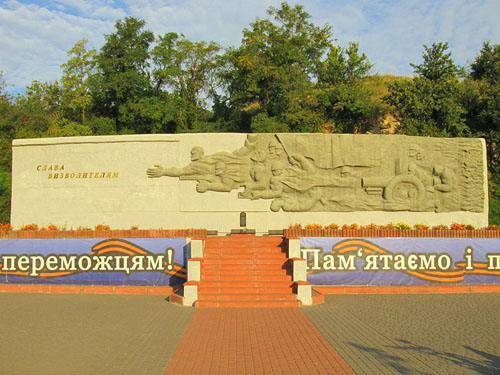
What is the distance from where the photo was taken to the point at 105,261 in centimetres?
1200

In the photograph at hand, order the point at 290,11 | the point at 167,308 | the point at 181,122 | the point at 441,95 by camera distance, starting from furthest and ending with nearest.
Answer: the point at 290,11, the point at 181,122, the point at 441,95, the point at 167,308

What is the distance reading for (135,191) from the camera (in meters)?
15.6

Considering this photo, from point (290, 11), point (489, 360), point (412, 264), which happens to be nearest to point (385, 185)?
point (412, 264)

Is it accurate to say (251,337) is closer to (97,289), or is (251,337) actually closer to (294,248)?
(294,248)

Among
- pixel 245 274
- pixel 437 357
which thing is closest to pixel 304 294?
pixel 245 274

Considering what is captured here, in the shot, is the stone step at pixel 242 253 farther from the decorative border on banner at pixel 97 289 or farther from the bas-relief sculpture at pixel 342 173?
the bas-relief sculpture at pixel 342 173

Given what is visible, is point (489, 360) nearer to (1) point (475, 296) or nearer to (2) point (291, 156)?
Result: (1) point (475, 296)

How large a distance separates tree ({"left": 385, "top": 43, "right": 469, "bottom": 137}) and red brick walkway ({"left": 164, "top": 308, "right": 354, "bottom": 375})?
56.4 feet

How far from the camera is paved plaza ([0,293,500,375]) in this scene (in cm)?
626

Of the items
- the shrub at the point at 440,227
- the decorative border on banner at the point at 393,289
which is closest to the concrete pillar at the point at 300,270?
the decorative border on banner at the point at 393,289

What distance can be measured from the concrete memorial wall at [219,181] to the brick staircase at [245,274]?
259cm

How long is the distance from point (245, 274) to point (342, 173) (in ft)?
20.5

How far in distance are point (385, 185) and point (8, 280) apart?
12075mm

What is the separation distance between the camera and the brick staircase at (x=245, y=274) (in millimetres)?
10359
